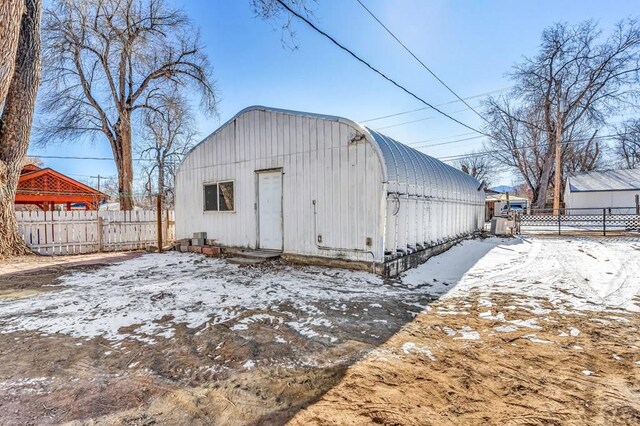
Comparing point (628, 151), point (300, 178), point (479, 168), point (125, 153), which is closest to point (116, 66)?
point (125, 153)

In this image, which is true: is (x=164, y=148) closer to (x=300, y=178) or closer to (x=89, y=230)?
(x=89, y=230)

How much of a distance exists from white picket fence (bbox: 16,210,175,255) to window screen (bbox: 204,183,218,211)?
2864 millimetres

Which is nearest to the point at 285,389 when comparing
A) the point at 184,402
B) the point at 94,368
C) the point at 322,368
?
the point at 322,368

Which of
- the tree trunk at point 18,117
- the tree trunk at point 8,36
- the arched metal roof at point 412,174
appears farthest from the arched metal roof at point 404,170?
the tree trunk at point 18,117

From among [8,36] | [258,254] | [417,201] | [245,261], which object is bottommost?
[245,261]

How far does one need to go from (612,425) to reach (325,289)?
12.2 ft

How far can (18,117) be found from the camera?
8.75 meters

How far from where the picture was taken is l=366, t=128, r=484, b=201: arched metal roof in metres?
6.42

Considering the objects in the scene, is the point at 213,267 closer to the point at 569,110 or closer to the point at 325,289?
the point at 325,289

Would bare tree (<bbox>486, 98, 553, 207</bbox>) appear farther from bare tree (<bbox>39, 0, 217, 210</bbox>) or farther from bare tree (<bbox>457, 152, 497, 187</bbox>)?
bare tree (<bbox>39, 0, 217, 210</bbox>)

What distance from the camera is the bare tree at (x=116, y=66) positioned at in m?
14.1

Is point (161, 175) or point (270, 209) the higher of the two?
point (161, 175)

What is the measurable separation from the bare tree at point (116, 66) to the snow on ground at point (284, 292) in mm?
10340

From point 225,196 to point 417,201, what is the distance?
519 cm
